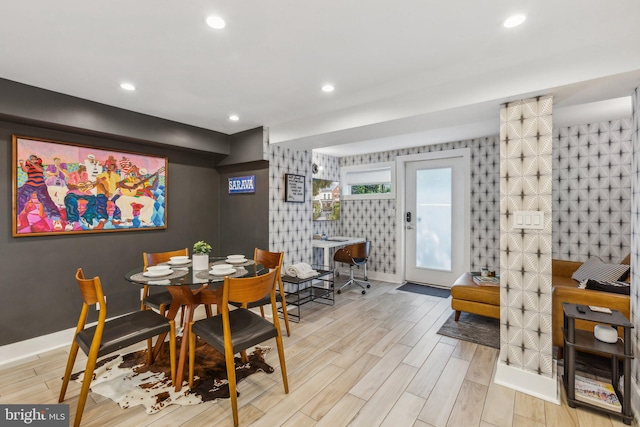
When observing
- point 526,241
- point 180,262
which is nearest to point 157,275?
point 180,262

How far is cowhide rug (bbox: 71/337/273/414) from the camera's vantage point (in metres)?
2.03

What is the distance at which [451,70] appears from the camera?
2.28 m

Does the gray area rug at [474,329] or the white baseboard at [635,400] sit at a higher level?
the white baseboard at [635,400]

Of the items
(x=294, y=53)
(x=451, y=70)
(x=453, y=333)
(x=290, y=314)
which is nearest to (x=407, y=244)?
(x=453, y=333)

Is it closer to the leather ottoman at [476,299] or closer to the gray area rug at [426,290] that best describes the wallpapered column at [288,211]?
the gray area rug at [426,290]

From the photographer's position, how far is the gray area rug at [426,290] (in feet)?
14.5

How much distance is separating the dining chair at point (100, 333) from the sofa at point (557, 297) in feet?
9.62

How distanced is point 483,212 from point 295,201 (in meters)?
2.75

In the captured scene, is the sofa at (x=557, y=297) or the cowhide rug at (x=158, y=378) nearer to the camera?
the cowhide rug at (x=158, y=378)

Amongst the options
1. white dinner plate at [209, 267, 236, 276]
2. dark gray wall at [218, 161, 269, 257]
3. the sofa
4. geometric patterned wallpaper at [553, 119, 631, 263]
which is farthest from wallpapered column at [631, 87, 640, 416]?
dark gray wall at [218, 161, 269, 257]

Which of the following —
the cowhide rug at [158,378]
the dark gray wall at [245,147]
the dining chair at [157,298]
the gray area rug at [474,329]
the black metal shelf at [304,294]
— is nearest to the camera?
the cowhide rug at [158,378]

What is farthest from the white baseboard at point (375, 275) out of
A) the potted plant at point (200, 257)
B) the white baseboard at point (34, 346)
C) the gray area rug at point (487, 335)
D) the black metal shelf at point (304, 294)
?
the white baseboard at point (34, 346)
